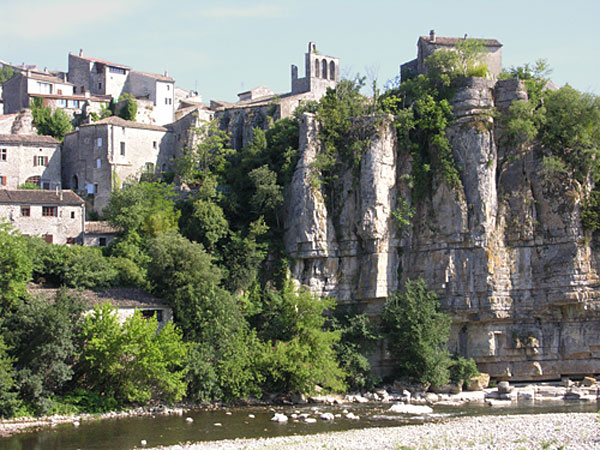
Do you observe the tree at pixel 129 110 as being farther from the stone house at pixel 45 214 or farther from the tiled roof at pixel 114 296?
the tiled roof at pixel 114 296

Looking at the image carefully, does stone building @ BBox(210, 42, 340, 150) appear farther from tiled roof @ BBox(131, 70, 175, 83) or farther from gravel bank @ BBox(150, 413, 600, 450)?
gravel bank @ BBox(150, 413, 600, 450)

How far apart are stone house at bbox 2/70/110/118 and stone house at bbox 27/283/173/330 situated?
31878mm

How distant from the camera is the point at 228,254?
173ft

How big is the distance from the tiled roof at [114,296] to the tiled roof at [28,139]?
2098 centimetres

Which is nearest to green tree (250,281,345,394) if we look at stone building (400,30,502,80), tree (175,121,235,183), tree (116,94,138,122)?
tree (175,121,235,183)

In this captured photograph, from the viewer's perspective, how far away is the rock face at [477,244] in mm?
52188

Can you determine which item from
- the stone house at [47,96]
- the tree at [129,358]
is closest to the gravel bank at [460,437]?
the tree at [129,358]

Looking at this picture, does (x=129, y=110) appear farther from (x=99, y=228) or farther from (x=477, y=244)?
(x=477, y=244)

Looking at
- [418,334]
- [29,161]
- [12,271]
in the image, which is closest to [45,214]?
[29,161]

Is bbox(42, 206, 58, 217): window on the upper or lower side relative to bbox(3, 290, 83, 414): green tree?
upper

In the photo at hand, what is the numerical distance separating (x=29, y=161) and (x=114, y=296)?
23394mm

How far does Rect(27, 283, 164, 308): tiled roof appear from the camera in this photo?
44.6 meters

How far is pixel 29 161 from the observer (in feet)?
212

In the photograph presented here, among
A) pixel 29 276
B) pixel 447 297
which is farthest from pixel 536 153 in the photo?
pixel 29 276
